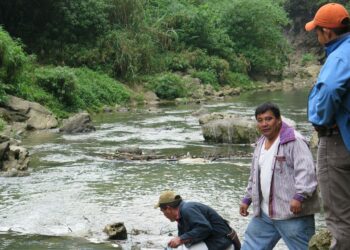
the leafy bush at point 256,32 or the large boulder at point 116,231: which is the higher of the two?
the leafy bush at point 256,32

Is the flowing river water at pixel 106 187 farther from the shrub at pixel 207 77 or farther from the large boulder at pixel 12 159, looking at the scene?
the shrub at pixel 207 77

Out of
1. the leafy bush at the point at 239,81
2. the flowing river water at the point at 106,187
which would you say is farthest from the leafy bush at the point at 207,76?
the flowing river water at the point at 106,187

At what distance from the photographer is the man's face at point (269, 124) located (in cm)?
464

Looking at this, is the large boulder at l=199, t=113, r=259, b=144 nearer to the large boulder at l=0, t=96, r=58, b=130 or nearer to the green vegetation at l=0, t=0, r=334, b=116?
the large boulder at l=0, t=96, r=58, b=130

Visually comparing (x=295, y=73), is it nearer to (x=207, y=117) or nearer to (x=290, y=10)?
(x=290, y=10)

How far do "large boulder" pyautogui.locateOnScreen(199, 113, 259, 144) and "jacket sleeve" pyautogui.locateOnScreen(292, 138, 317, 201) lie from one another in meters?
10.8

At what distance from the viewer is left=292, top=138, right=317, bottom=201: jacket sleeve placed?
4348 millimetres

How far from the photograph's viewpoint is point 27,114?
1944 cm

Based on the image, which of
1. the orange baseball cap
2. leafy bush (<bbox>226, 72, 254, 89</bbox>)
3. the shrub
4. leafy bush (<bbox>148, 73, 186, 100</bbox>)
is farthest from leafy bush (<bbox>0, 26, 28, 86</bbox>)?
leafy bush (<bbox>226, 72, 254, 89</bbox>)

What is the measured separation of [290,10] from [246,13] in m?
16.8

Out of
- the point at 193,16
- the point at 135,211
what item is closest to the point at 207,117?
the point at 135,211

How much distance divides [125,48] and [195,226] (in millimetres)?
25497

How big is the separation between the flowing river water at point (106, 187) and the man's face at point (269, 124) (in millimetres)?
2673

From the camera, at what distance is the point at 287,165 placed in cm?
449
